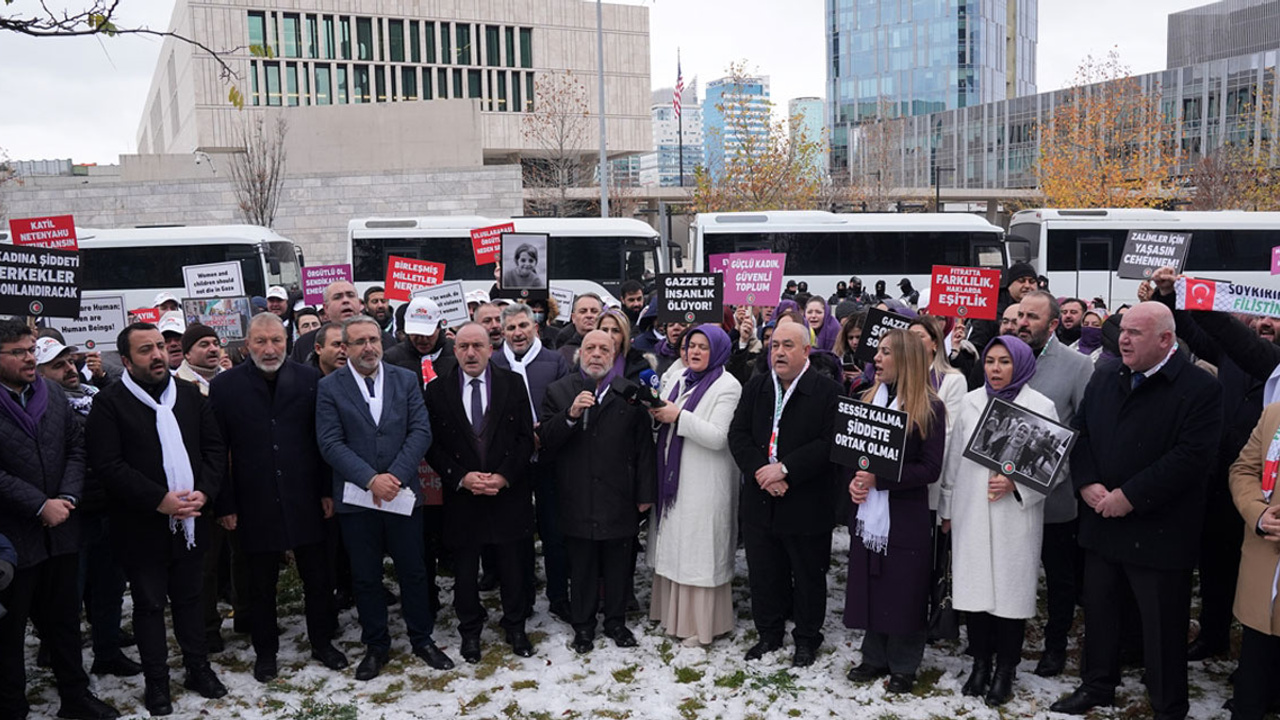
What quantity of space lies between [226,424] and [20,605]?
1393 millimetres

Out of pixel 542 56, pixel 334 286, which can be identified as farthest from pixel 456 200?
pixel 334 286

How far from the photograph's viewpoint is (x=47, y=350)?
20.0ft

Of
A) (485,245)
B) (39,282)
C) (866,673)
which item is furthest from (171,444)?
(485,245)

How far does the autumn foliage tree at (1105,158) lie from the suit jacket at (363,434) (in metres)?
35.8

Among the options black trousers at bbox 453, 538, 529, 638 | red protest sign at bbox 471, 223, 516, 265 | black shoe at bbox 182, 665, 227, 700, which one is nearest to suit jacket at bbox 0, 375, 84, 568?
black shoe at bbox 182, 665, 227, 700

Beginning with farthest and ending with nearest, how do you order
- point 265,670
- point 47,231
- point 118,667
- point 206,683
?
point 47,231 < point 118,667 < point 265,670 < point 206,683

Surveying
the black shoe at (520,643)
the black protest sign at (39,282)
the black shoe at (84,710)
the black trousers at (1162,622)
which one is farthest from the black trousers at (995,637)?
the black protest sign at (39,282)

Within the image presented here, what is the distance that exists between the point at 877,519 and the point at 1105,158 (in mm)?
38018

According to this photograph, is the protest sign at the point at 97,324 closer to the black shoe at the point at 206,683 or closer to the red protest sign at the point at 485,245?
the black shoe at the point at 206,683

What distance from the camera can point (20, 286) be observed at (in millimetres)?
7004

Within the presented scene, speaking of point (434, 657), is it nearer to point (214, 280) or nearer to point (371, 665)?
point (371, 665)

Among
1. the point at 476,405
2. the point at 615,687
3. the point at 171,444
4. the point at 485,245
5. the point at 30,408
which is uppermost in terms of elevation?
the point at 485,245

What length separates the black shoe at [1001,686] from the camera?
18.3 feet

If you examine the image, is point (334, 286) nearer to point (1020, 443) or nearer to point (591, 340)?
point (591, 340)
